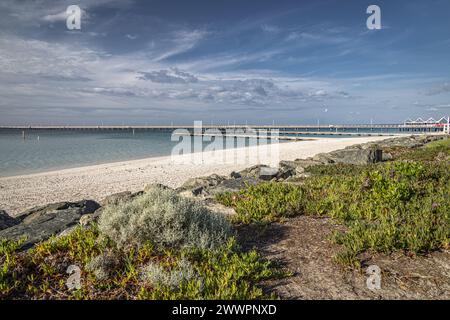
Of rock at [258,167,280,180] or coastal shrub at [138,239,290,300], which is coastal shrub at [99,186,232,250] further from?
rock at [258,167,280,180]

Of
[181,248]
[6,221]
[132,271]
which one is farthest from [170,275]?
[6,221]

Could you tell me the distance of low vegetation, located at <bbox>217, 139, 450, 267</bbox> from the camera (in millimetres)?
5227

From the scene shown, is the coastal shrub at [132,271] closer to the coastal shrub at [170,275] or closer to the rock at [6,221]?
the coastal shrub at [170,275]

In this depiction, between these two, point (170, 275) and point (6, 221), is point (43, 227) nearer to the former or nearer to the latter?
point (6, 221)

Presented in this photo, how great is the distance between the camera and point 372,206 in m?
6.99

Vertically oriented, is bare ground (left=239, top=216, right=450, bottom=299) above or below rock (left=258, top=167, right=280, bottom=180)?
below

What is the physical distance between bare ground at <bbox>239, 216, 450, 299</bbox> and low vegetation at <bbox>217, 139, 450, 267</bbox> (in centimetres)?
20

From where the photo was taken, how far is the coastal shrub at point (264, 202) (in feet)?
22.4

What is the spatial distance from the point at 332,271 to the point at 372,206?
9.40ft

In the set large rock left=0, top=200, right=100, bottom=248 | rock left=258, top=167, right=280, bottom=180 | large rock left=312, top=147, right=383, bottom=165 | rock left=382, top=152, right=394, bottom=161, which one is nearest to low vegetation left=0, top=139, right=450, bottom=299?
large rock left=0, top=200, right=100, bottom=248

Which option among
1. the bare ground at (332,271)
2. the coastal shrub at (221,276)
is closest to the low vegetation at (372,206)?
the bare ground at (332,271)
